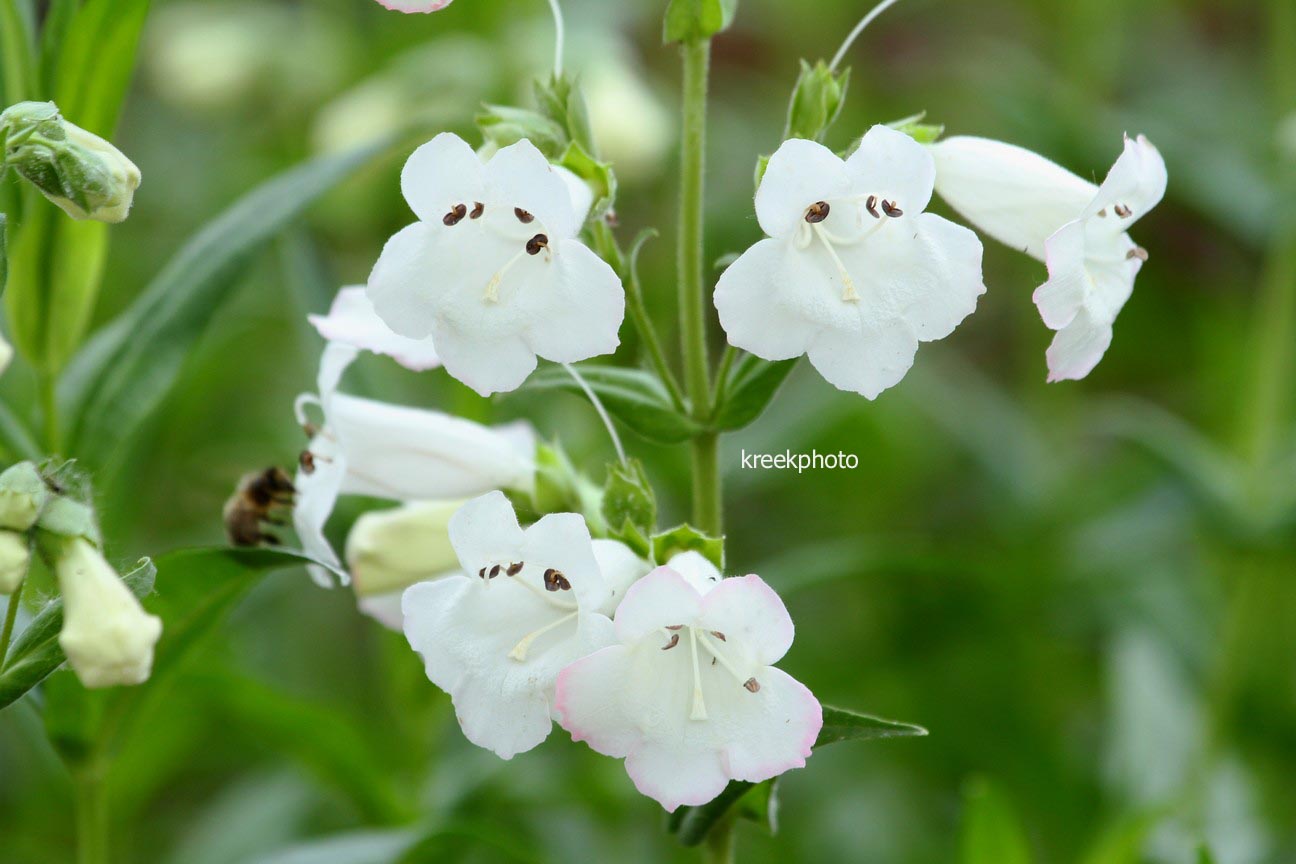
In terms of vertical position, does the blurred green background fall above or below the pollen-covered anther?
below

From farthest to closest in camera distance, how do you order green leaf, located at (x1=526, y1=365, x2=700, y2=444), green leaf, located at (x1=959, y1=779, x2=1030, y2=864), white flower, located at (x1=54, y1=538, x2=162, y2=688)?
green leaf, located at (x1=959, y1=779, x2=1030, y2=864) → green leaf, located at (x1=526, y1=365, x2=700, y2=444) → white flower, located at (x1=54, y1=538, x2=162, y2=688)

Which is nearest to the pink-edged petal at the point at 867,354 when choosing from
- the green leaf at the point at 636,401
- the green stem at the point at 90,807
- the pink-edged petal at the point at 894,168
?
the pink-edged petal at the point at 894,168

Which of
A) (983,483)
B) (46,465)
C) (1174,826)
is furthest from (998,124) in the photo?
(46,465)

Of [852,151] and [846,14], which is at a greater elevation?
[852,151]

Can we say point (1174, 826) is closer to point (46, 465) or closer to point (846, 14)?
point (46, 465)

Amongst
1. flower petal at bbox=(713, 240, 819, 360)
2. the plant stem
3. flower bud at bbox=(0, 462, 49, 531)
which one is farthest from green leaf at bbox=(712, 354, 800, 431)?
flower bud at bbox=(0, 462, 49, 531)

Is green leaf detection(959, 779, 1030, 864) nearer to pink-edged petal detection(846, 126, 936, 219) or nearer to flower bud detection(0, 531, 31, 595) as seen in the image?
pink-edged petal detection(846, 126, 936, 219)

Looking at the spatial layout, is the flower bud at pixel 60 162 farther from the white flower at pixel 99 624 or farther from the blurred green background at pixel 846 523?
the blurred green background at pixel 846 523
